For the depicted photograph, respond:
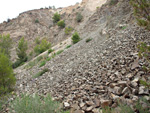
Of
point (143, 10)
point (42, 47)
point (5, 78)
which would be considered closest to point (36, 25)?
point (42, 47)

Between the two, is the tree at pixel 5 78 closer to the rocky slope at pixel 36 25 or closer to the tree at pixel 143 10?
the tree at pixel 143 10

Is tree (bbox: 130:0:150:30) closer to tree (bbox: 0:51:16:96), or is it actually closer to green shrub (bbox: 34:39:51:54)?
tree (bbox: 0:51:16:96)

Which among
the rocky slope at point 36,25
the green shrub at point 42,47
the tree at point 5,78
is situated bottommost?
the tree at point 5,78

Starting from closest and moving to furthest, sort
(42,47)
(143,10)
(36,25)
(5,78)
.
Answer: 1. (143,10)
2. (5,78)
3. (42,47)
4. (36,25)

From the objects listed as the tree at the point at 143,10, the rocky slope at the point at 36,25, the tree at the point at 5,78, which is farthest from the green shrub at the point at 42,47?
the tree at the point at 143,10

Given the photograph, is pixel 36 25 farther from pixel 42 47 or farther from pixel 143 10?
pixel 143 10

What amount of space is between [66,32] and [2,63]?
64.1 ft

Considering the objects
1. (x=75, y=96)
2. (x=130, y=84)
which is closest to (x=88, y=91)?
(x=75, y=96)

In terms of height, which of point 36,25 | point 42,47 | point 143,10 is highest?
point 36,25

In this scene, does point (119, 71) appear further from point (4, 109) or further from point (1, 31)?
point (1, 31)

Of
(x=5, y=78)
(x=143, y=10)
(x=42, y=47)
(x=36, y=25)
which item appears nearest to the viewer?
(x=143, y=10)

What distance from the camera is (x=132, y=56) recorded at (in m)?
3.64

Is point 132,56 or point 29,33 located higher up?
point 29,33

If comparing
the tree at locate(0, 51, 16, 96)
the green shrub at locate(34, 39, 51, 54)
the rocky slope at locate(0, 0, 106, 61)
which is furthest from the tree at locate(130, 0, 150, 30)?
the rocky slope at locate(0, 0, 106, 61)
